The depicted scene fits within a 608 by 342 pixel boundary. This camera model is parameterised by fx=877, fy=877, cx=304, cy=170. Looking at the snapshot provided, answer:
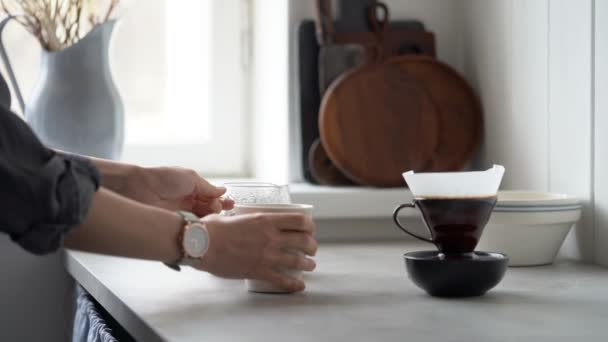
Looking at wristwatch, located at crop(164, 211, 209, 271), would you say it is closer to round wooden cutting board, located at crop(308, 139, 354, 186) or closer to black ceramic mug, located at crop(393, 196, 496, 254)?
black ceramic mug, located at crop(393, 196, 496, 254)

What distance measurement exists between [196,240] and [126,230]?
96mm

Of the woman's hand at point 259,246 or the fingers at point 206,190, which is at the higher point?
the fingers at point 206,190

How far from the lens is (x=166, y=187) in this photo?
1329mm

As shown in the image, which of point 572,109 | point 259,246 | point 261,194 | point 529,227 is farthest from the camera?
point 572,109

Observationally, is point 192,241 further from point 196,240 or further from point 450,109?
point 450,109

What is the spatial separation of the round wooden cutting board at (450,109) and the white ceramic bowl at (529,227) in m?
0.47

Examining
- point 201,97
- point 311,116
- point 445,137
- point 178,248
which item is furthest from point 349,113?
point 178,248

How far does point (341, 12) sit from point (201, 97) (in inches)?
19.0

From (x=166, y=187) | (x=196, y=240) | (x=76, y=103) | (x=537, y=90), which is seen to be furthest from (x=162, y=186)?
(x=537, y=90)

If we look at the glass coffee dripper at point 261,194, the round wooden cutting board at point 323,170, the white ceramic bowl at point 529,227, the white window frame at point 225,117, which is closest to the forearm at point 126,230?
the glass coffee dripper at point 261,194

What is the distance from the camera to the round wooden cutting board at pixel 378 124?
178 cm

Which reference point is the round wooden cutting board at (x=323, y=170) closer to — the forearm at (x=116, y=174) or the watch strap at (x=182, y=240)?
the forearm at (x=116, y=174)

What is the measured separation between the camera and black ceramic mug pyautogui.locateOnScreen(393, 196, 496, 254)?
1045 mm

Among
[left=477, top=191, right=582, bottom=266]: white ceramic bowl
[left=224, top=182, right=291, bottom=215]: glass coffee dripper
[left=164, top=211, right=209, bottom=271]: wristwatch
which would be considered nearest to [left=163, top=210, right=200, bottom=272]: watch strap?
[left=164, top=211, right=209, bottom=271]: wristwatch
